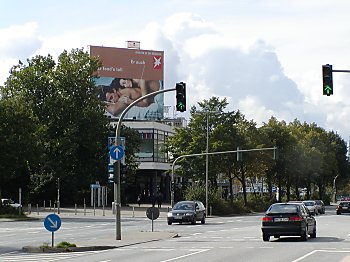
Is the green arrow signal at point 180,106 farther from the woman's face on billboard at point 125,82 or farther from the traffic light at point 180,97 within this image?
the woman's face on billboard at point 125,82

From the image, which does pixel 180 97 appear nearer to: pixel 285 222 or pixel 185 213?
pixel 285 222

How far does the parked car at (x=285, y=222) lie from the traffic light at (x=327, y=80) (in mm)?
4714

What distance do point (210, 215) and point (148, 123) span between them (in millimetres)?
33166

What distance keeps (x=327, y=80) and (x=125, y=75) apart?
2840 inches

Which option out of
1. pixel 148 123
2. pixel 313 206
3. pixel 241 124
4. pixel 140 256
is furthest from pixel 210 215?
pixel 140 256

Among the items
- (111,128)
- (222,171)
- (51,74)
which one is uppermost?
(51,74)

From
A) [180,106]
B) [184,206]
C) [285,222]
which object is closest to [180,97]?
[180,106]

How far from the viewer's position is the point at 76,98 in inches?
3214

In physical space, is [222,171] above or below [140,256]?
above

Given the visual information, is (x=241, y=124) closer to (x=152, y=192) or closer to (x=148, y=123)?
(x=148, y=123)

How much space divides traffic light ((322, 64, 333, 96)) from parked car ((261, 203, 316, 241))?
15.5ft

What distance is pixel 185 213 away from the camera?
47469 millimetres

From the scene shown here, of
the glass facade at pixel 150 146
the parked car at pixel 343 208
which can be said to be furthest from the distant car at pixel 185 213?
the glass facade at pixel 150 146

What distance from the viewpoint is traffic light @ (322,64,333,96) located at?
→ 27.6 meters
